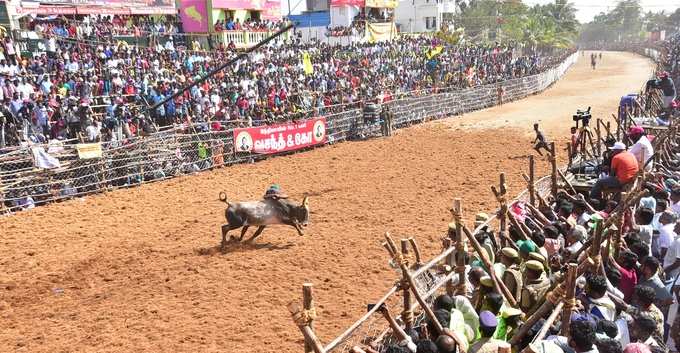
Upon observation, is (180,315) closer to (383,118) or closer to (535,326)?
(535,326)

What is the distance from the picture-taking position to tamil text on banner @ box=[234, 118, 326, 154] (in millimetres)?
18406

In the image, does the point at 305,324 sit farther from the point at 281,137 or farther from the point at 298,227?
the point at 281,137

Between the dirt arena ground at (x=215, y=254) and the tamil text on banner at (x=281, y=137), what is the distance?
675mm

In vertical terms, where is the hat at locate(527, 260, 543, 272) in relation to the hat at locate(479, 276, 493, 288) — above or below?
above

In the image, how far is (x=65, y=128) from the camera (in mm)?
16344

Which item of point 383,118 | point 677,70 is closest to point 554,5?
point 677,70

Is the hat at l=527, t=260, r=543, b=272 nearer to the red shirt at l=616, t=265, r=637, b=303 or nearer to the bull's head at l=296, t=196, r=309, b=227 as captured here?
the red shirt at l=616, t=265, r=637, b=303

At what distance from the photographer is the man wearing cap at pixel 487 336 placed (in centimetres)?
409

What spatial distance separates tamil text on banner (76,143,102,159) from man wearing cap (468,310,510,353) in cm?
1327

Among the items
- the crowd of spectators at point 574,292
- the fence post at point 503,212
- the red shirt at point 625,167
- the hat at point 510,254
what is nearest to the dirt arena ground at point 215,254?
the fence post at point 503,212

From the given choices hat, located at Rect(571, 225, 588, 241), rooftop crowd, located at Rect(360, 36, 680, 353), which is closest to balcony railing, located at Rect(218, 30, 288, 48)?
rooftop crowd, located at Rect(360, 36, 680, 353)

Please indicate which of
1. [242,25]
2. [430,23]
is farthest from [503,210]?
[430,23]

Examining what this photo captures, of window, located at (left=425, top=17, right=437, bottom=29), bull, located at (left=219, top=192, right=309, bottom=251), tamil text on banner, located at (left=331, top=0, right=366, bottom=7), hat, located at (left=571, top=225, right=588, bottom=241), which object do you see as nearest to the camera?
hat, located at (left=571, top=225, right=588, bottom=241)

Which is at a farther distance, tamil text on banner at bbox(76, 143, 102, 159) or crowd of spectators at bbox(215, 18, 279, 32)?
crowd of spectators at bbox(215, 18, 279, 32)
